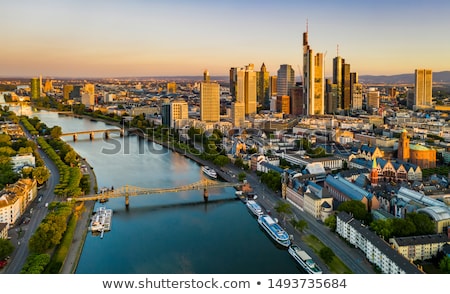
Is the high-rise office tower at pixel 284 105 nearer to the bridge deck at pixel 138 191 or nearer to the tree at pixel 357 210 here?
the bridge deck at pixel 138 191

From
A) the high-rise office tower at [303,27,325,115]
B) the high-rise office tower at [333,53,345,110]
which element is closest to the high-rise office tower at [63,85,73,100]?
the high-rise office tower at [303,27,325,115]

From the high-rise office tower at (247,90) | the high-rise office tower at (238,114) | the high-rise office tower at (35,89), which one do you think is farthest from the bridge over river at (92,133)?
the high-rise office tower at (35,89)

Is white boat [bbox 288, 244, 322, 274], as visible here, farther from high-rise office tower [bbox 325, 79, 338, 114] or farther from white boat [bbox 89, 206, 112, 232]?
high-rise office tower [bbox 325, 79, 338, 114]

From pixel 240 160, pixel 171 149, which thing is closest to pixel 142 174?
pixel 240 160

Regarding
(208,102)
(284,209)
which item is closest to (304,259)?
(284,209)

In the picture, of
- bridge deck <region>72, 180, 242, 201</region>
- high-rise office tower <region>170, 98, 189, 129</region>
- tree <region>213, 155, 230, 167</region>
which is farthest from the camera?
high-rise office tower <region>170, 98, 189, 129</region>

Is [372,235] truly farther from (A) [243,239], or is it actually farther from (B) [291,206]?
(B) [291,206]
